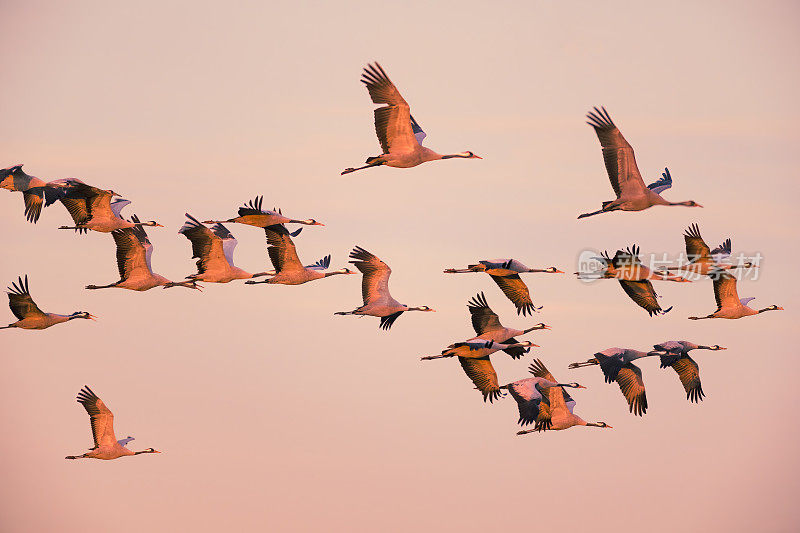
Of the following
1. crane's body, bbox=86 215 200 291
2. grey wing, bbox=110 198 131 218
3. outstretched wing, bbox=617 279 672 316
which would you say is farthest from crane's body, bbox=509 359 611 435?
grey wing, bbox=110 198 131 218

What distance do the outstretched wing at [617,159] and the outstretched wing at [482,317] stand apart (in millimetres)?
6280

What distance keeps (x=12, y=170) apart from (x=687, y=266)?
81.5 ft

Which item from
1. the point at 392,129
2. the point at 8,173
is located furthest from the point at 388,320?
the point at 8,173

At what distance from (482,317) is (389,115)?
9068 millimetres

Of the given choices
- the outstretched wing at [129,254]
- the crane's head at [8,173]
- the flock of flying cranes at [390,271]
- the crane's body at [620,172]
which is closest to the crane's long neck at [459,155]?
the flock of flying cranes at [390,271]

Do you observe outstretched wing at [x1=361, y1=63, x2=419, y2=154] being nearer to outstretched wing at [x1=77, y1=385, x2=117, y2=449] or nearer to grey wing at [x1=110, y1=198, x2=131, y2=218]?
grey wing at [x1=110, y1=198, x2=131, y2=218]

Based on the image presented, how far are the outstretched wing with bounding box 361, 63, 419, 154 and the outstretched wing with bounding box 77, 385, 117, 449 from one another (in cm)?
1635

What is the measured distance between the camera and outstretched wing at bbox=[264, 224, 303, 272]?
49.6 metres

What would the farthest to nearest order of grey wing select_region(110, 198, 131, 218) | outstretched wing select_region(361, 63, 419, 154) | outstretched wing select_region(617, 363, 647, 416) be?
outstretched wing select_region(617, 363, 647, 416)
grey wing select_region(110, 198, 131, 218)
outstretched wing select_region(361, 63, 419, 154)

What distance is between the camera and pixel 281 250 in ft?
165

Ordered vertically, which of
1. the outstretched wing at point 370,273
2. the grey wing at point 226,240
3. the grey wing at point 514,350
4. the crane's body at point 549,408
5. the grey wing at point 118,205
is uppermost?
the grey wing at point 118,205

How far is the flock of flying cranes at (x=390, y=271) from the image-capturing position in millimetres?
47062

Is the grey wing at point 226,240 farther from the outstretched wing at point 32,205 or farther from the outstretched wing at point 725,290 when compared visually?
the outstretched wing at point 725,290

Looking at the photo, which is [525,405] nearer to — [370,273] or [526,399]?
[526,399]
